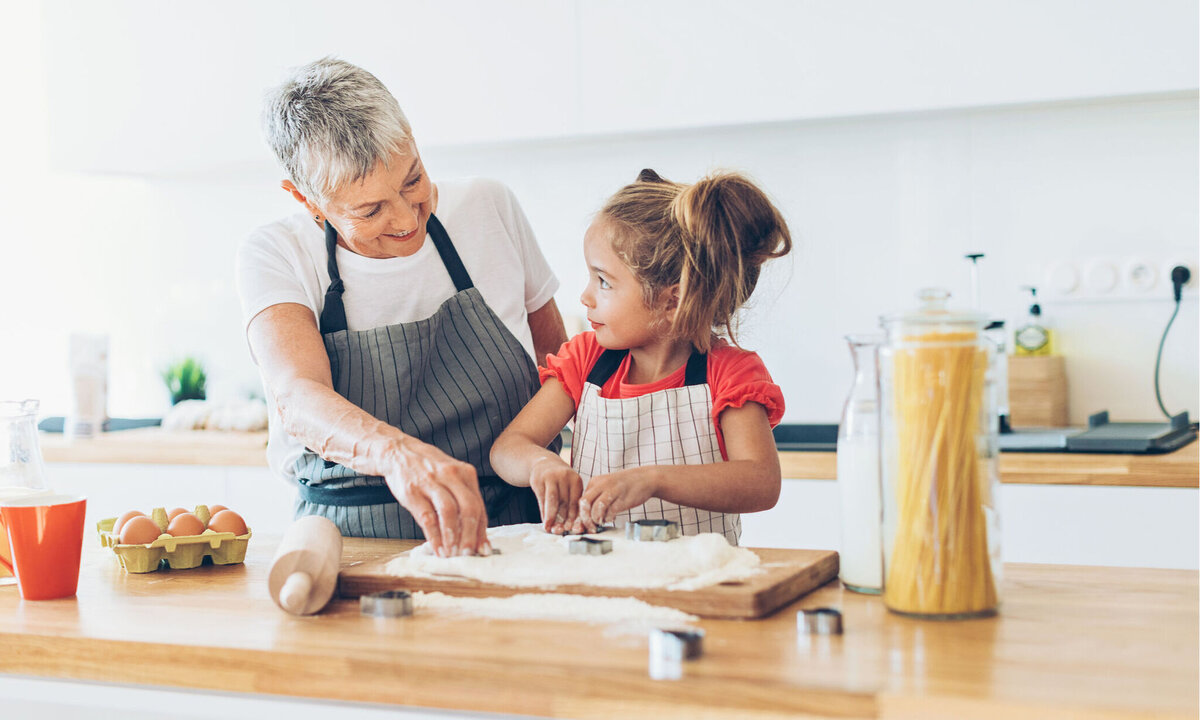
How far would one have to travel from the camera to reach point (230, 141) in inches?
107

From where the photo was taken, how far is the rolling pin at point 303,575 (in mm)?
923

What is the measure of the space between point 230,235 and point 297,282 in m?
1.84

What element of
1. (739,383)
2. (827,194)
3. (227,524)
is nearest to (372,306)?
(227,524)

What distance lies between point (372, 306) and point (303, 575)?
595 millimetres

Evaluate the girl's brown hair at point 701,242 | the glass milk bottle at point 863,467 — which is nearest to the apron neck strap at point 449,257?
the girl's brown hair at point 701,242

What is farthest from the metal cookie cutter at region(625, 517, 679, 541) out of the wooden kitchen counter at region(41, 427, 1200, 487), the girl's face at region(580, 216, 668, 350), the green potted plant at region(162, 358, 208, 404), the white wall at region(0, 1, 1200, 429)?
the green potted plant at region(162, 358, 208, 404)

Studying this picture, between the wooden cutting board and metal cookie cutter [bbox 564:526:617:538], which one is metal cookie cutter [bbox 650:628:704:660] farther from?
metal cookie cutter [bbox 564:526:617:538]

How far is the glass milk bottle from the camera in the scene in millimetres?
907

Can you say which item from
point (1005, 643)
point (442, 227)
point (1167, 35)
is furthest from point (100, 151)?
point (1005, 643)

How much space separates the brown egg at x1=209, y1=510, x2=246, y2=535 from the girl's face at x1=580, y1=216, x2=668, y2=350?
0.46 m

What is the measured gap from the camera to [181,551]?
117 centimetres

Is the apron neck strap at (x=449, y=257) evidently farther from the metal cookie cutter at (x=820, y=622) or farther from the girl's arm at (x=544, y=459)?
the metal cookie cutter at (x=820, y=622)

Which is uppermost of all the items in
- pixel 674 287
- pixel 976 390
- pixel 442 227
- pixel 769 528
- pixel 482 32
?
pixel 482 32

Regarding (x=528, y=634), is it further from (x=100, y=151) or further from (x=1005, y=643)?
(x=100, y=151)
